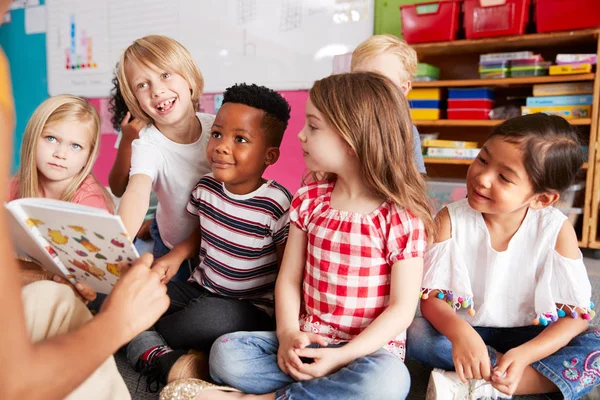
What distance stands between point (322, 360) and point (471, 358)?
0.28 metres

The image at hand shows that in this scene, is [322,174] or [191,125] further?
[191,125]

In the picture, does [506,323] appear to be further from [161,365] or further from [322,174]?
[161,365]

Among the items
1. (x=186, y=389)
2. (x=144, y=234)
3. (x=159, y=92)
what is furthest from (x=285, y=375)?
(x=144, y=234)

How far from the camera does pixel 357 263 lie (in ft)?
3.11

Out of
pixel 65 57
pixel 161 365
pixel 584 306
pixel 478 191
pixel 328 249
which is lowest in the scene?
pixel 161 365

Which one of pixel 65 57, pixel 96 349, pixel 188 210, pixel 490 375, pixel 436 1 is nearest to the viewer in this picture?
pixel 96 349

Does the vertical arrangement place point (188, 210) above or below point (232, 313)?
above

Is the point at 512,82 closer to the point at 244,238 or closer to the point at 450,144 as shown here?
the point at 450,144

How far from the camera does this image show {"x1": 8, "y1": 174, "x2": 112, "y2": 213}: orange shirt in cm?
127

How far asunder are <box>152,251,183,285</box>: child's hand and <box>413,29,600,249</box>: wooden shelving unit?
172 cm

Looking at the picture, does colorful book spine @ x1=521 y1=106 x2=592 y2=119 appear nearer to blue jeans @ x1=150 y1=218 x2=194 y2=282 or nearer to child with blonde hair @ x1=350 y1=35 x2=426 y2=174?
child with blonde hair @ x1=350 y1=35 x2=426 y2=174

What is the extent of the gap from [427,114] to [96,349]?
231 centimetres

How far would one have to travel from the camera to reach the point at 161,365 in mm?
1041

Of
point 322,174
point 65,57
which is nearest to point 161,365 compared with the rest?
point 322,174
